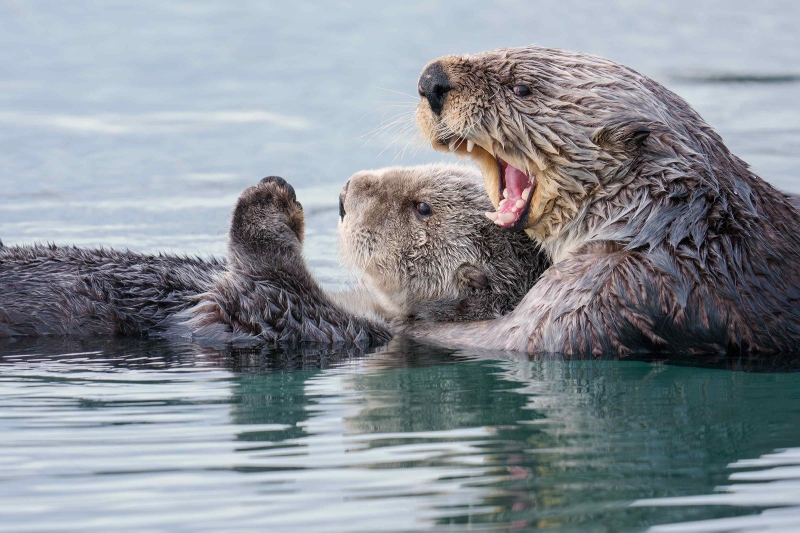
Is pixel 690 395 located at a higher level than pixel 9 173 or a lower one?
lower

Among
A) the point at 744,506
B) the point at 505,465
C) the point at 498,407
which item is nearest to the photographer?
the point at 744,506

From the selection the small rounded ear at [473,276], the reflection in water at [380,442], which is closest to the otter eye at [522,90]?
the small rounded ear at [473,276]

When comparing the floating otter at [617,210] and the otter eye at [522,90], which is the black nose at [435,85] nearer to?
the floating otter at [617,210]

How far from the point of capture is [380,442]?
3.32 m

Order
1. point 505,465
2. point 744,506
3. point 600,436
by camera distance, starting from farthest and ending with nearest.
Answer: point 600,436, point 505,465, point 744,506

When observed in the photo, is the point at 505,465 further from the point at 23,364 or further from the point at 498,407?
the point at 23,364

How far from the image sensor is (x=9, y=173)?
10539mm

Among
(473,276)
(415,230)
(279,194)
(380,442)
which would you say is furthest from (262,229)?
(380,442)

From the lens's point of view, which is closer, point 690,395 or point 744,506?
point 744,506

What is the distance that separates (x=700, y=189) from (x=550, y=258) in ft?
2.75

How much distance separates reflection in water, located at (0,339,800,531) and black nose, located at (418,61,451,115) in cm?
110

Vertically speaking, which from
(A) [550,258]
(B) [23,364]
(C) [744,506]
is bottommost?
(C) [744,506]

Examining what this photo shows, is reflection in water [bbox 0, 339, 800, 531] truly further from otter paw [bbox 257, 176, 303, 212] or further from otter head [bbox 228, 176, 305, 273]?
otter paw [bbox 257, 176, 303, 212]

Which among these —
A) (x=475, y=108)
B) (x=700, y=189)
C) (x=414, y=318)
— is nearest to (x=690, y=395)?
(x=700, y=189)
